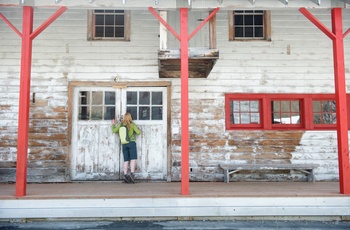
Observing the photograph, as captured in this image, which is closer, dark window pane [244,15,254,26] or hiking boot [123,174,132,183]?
hiking boot [123,174,132,183]

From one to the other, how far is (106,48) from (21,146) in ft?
11.0

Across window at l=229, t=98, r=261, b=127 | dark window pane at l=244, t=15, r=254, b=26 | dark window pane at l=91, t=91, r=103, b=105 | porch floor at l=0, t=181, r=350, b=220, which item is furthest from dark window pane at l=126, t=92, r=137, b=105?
dark window pane at l=244, t=15, r=254, b=26

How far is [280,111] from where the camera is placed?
24.7ft

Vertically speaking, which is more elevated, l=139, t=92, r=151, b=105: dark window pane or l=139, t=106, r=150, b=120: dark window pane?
l=139, t=92, r=151, b=105: dark window pane

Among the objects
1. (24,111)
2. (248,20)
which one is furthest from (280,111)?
(24,111)

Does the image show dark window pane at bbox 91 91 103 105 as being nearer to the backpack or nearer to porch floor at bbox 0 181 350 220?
the backpack

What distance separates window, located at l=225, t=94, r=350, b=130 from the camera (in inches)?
293

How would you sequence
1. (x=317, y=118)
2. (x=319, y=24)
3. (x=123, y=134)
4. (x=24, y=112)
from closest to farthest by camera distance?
(x=24, y=112)
(x=319, y=24)
(x=123, y=134)
(x=317, y=118)

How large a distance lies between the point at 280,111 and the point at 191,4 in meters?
3.78

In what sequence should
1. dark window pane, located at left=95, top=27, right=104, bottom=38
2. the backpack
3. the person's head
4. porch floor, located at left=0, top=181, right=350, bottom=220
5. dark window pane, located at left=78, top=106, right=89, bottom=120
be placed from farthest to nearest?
1. dark window pane, located at left=95, top=27, right=104, bottom=38
2. dark window pane, located at left=78, top=106, right=89, bottom=120
3. the person's head
4. the backpack
5. porch floor, located at left=0, top=181, right=350, bottom=220

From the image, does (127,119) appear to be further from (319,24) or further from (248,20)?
(319,24)

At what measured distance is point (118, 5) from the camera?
532cm

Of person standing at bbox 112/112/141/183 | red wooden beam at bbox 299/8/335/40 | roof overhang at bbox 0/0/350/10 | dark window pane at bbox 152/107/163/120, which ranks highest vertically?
roof overhang at bbox 0/0/350/10

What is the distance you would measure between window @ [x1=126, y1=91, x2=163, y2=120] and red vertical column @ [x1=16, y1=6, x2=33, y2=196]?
2725mm
